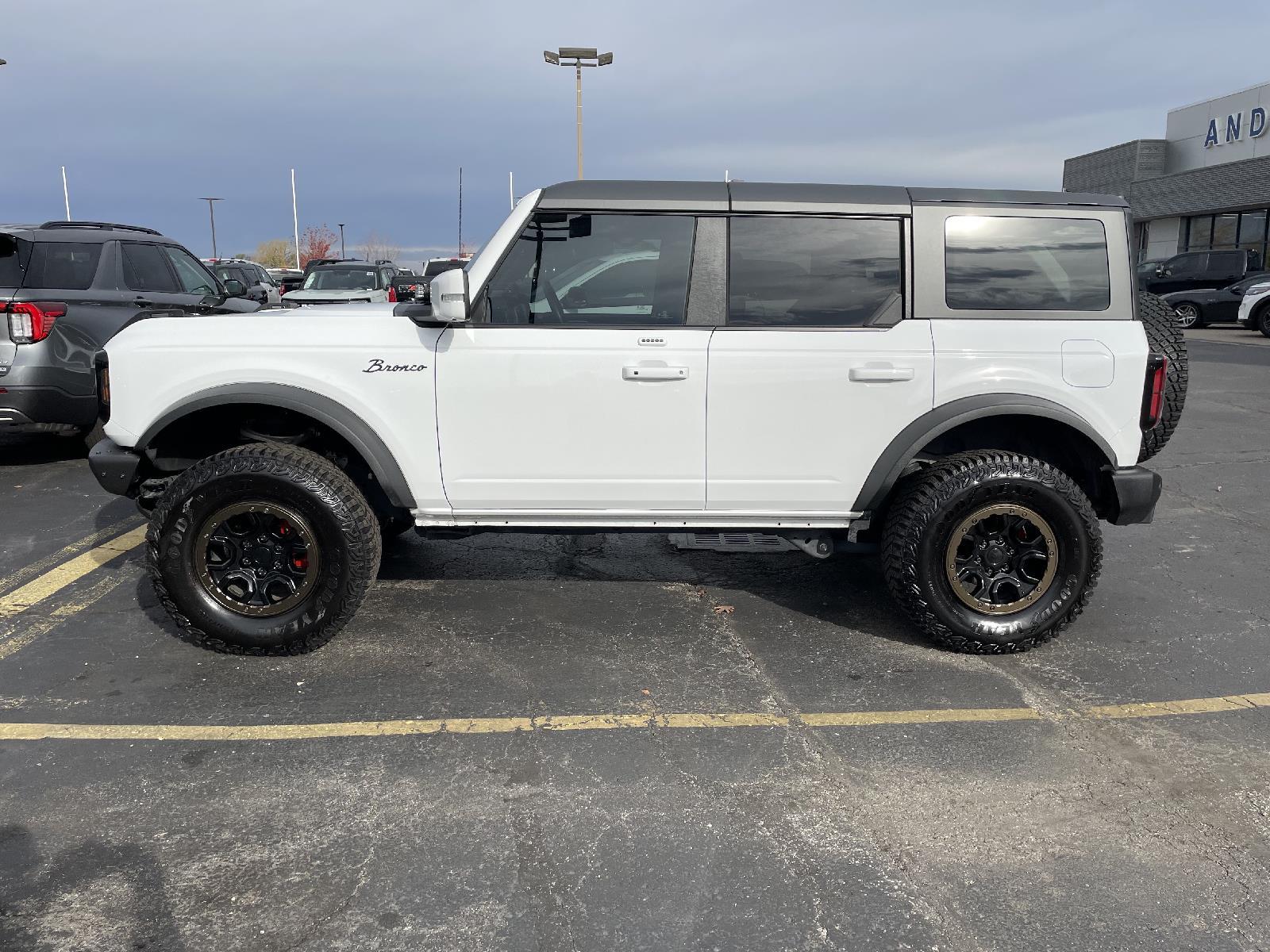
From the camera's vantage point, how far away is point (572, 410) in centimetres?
390

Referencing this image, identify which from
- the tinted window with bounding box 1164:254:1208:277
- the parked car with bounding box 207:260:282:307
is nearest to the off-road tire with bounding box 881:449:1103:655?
the parked car with bounding box 207:260:282:307

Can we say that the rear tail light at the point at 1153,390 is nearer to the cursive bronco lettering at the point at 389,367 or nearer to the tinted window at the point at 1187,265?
the cursive bronco lettering at the point at 389,367

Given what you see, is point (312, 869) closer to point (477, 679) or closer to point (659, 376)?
point (477, 679)

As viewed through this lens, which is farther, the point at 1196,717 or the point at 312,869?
the point at 1196,717

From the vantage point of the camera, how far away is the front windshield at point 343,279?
54.4 ft

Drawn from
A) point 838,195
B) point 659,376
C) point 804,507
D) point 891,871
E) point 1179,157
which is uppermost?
point 1179,157

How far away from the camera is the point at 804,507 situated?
408 centimetres

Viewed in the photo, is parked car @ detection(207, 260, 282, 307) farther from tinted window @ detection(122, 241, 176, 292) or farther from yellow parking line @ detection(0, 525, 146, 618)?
yellow parking line @ detection(0, 525, 146, 618)

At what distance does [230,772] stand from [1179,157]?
143 feet

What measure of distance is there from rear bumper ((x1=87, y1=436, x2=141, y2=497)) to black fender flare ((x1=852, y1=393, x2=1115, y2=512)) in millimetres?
3073

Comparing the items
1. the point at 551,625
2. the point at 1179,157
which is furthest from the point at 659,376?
the point at 1179,157

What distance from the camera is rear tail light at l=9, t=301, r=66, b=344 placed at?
22.7 feet

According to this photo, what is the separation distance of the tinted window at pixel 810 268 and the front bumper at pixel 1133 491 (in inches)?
47.5

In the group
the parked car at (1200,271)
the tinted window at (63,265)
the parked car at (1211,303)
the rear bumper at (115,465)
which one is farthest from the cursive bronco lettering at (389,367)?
the parked car at (1200,271)
